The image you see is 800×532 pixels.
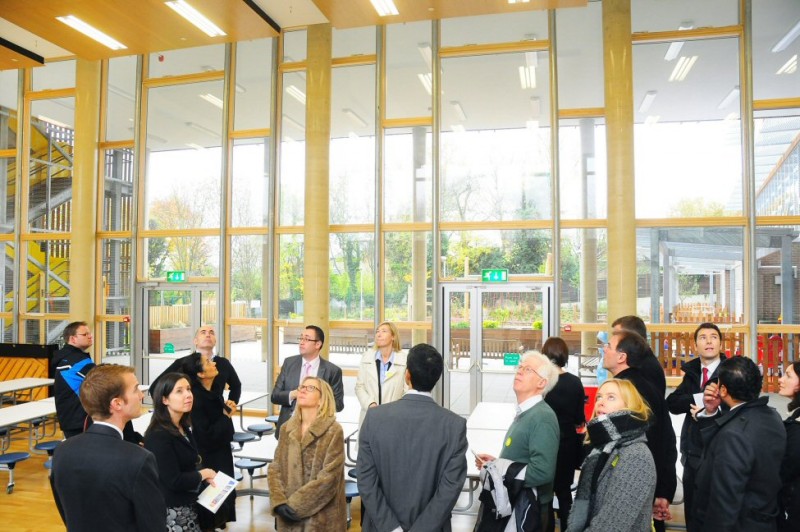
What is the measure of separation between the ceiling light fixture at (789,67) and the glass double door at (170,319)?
27.9ft

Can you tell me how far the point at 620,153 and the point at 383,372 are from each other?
4752 mm

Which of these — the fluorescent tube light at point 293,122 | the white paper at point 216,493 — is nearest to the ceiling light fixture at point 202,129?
the fluorescent tube light at point 293,122

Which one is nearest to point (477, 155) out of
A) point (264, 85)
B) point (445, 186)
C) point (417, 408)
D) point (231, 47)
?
point (445, 186)

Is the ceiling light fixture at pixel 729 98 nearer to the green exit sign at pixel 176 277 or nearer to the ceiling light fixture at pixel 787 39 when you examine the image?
the ceiling light fixture at pixel 787 39

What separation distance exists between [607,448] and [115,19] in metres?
7.18

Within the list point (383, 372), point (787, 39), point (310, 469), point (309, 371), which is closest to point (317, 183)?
point (309, 371)

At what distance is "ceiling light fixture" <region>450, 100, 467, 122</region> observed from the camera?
8.38 meters

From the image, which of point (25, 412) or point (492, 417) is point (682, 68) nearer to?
point (492, 417)

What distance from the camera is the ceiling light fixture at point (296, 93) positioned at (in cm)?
896

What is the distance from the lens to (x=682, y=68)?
788 centimetres

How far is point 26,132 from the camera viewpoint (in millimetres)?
10297

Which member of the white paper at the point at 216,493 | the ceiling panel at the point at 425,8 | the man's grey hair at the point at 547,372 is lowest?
the white paper at the point at 216,493

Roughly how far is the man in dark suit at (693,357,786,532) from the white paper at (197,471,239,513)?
2.36 m

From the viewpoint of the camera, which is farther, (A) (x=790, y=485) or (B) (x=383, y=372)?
(B) (x=383, y=372)
